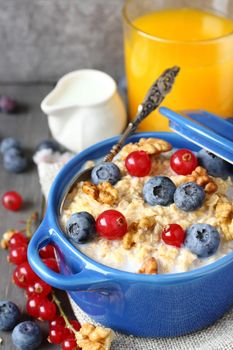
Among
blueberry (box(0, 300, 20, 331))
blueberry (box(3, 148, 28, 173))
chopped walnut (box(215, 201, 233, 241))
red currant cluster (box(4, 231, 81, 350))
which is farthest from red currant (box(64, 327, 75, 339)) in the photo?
blueberry (box(3, 148, 28, 173))

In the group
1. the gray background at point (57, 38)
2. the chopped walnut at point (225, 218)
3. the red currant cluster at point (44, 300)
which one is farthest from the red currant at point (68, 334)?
the gray background at point (57, 38)

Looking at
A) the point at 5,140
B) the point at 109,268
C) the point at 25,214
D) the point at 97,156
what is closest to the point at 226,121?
the point at 97,156

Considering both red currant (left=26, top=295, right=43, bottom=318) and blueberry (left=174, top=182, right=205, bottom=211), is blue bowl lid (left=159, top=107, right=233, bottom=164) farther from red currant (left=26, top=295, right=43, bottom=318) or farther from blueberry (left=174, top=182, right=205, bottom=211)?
red currant (left=26, top=295, right=43, bottom=318)

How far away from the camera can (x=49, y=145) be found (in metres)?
1.53

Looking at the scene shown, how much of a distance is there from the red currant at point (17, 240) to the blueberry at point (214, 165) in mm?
Answer: 402

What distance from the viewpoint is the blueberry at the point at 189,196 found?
3.46ft

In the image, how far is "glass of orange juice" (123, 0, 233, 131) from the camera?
1377 mm

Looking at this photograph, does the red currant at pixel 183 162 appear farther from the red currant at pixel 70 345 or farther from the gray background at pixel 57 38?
the gray background at pixel 57 38

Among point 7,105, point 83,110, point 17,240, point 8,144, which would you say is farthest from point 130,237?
point 7,105

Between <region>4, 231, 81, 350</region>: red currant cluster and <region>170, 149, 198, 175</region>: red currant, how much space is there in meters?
0.31

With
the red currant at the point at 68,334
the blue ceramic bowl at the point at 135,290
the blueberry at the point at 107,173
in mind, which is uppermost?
the blueberry at the point at 107,173

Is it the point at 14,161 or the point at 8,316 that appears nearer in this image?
the point at 8,316

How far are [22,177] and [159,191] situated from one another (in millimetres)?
507

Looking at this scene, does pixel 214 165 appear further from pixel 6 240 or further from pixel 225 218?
pixel 6 240
